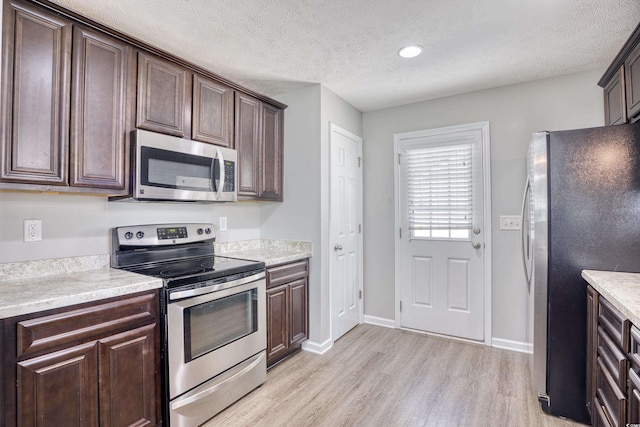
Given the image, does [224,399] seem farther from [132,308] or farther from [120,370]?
[132,308]

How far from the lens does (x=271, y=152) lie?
3012mm

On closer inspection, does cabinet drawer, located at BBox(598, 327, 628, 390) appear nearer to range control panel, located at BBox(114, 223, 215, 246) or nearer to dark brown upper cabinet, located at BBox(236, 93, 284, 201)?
dark brown upper cabinet, located at BBox(236, 93, 284, 201)

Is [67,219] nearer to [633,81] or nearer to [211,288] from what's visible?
[211,288]

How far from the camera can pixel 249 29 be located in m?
2.06

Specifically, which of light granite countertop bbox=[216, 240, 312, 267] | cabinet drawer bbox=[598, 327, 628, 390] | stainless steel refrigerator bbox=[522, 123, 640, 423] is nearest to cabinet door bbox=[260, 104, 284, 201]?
light granite countertop bbox=[216, 240, 312, 267]

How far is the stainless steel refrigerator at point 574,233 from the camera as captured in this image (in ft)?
6.16

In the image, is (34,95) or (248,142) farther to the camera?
(248,142)

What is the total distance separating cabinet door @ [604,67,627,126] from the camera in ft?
6.84

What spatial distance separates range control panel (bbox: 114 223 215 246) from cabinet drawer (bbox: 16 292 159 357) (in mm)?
596

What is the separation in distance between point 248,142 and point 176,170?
0.76 metres

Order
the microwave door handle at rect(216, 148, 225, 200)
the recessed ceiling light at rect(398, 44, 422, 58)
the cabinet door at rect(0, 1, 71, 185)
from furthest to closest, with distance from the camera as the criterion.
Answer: the microwave door handle at rect(216, 148, 225, 200) → the recessed ceiling light at rect(398, 44, 422, 58) → the cabinet door at rect(0, 1, 71, 185)

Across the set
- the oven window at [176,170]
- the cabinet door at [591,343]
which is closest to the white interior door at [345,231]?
the oven window at [176,170]

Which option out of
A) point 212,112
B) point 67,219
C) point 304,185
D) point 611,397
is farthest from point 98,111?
point 611,397

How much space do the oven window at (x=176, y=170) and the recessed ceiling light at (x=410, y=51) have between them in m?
1.56
